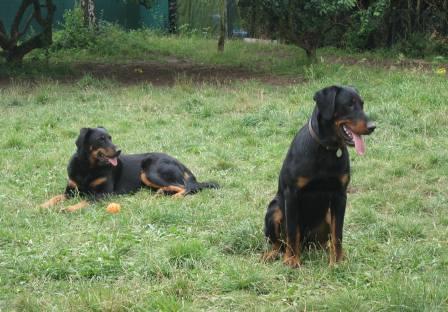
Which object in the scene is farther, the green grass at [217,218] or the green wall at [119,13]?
the green wall at [119,13]

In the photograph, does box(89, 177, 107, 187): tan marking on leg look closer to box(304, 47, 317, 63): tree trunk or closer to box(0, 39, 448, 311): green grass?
box(0, 39, 448, 311): green grass

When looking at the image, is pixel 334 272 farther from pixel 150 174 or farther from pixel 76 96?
pixel 76 96

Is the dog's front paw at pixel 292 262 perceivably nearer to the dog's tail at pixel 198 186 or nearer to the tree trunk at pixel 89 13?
the dog's tail at pixel 198 186

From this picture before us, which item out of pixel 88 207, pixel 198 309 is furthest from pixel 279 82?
pixel 198 309

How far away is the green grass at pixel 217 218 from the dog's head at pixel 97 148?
481 millimetres

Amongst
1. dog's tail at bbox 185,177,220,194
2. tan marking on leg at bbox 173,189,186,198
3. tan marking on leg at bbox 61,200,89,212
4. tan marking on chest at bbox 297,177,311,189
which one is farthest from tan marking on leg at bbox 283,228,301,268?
tan marking on leg at bbox 61,200,89,212

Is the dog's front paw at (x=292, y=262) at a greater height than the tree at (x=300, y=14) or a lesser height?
lesser

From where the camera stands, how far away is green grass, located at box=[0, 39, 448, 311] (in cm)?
440

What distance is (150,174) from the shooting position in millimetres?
7672

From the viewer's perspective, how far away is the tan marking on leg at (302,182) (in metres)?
4.85

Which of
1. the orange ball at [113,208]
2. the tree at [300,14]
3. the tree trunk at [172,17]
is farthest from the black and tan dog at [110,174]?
the tree trunk at [172,17]

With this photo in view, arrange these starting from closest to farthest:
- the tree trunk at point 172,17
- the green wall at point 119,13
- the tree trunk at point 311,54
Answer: the tree trunk at point 311,54, the green wall at point 119,13, the tree trunk at point 172,17

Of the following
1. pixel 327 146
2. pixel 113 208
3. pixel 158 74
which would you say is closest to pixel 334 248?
pixel 327 146

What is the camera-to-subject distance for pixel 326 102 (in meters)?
4.78
